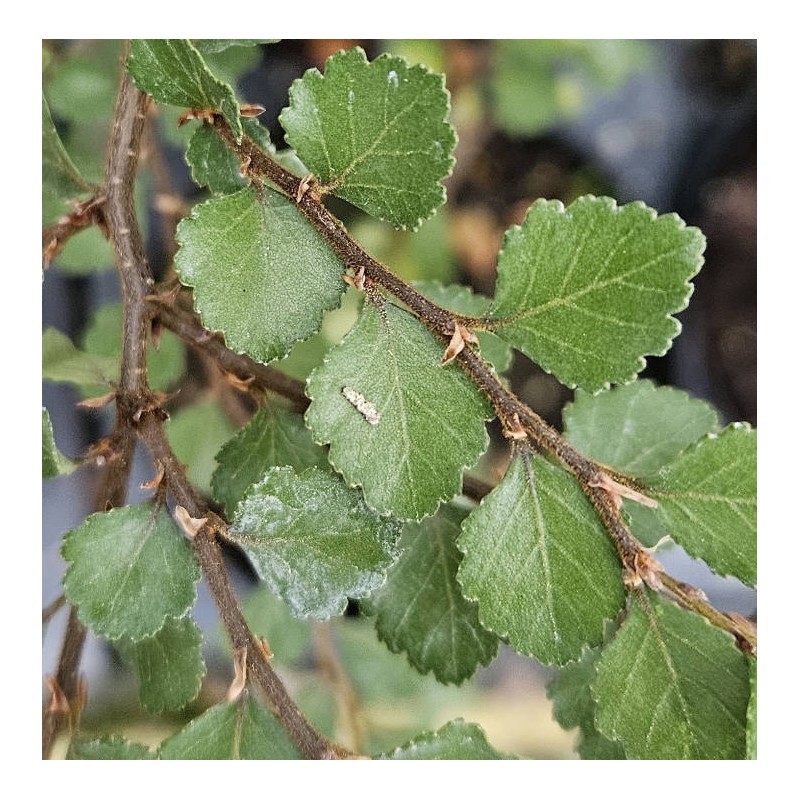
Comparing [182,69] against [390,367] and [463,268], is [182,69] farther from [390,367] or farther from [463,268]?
[463,268]

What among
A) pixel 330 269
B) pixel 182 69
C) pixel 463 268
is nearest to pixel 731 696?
pixel 330 269

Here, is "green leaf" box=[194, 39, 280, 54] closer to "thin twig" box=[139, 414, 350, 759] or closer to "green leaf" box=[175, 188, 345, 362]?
"green leaf" box=[175, 188, 345, 362]

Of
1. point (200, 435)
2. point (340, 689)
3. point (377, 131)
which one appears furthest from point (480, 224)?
point (377, 131)

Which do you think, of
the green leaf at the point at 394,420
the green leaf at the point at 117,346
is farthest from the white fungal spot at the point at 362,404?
the green leaf at the point at 117,346

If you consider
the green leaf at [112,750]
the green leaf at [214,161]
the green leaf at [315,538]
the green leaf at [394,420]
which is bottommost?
the green leaf at [112,750]

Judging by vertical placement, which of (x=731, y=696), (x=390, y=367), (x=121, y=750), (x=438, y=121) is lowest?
(x=121, y=750)

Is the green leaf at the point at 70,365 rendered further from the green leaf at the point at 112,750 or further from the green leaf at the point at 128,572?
the green leaf at the point at 112,750

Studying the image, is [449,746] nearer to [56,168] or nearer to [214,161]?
[214,161]

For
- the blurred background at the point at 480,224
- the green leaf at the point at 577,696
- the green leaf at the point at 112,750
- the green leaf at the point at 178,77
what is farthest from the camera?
the blurred background at the point at 480,224
